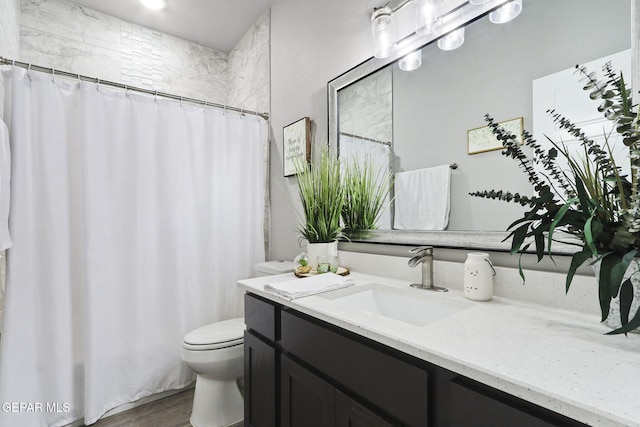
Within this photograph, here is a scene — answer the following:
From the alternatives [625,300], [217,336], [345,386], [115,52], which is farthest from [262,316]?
[115,52]

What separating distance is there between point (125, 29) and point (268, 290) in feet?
9.07

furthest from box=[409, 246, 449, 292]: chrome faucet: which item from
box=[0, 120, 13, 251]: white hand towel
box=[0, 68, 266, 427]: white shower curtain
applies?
box=[0, 120, 13, 251]: white hand towel

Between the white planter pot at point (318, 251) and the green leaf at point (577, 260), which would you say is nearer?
the green leaf at point (577, 260)

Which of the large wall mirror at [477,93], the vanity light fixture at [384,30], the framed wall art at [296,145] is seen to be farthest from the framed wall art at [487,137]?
the framed wall art at [296,145]

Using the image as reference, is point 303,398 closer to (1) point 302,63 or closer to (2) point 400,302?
(2) point 400,302

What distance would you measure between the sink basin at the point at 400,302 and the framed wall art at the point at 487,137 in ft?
1.80

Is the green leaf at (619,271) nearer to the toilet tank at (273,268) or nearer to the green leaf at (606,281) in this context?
the green leaf at (606,281)

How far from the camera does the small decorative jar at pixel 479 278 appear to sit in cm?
99

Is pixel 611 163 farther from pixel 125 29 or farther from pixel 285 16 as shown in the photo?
pixel 125 29

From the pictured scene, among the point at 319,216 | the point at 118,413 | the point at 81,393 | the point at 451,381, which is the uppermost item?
the point at 319,216

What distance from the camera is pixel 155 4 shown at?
2379 millimetres

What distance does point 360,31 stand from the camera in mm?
1606

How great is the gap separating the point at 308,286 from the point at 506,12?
1.21 meters

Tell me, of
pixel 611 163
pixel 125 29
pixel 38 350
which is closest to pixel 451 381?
Result: pixel 611 163
